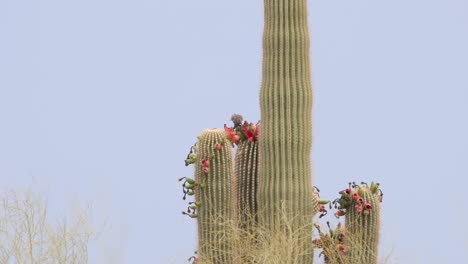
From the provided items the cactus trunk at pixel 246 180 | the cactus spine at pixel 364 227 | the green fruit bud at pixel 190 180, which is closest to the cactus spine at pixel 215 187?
the green fruit bud at pixel 190 180

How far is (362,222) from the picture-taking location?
41062 millimetres

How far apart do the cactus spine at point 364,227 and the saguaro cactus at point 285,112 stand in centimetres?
53

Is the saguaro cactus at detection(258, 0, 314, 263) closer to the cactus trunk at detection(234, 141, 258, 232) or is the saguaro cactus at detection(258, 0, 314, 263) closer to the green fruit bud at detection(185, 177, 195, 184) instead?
the cactus trunk at detection(234, 141, 258, 232)

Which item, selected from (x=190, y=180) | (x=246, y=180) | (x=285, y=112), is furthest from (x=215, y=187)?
(x=285, y=112)

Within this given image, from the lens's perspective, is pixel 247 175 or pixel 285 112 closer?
pixel 285 112

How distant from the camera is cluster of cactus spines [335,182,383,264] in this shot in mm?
41000

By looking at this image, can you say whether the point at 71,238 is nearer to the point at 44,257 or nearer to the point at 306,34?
the point at 44,257

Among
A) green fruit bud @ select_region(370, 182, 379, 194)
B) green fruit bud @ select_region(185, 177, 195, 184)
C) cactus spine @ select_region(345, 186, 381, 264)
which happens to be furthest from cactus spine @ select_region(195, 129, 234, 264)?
green fruit bud @ select_region(370, 182, 379, 194)

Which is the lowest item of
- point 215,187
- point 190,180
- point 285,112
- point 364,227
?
point 364,227

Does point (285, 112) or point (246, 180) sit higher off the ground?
point (285, 112)

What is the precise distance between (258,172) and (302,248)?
3.07 feet

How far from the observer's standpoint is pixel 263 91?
41000 mm

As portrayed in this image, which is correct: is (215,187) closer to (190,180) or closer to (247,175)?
(190,180)

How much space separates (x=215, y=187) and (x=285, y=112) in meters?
1.07
